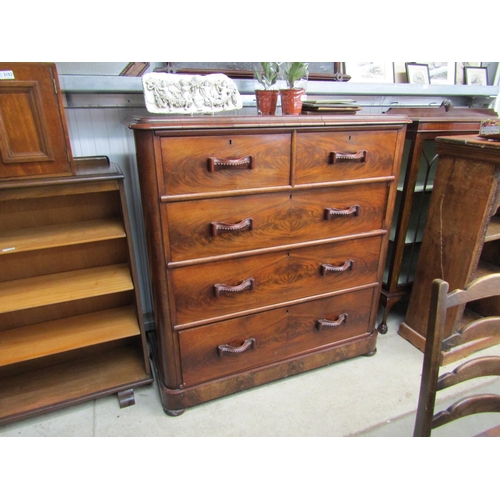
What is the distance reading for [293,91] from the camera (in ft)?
4.46

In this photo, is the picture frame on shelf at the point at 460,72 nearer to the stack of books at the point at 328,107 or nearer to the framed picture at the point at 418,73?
the framed picture at the point at 418,73

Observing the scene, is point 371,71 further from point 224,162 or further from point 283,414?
point 283,414

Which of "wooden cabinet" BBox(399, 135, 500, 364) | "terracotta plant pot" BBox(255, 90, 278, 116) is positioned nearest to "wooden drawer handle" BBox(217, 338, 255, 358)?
"wooden cabinet" BBox(399, 135, 500, 364)

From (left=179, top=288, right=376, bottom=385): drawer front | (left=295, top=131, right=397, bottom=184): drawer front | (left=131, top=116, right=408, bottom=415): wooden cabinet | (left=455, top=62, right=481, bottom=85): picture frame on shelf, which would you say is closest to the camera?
(left=131, top=116, right=408, bottom=415): wooden cabinet

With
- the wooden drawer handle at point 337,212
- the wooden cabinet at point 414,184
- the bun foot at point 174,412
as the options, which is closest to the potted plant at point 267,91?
the wooden drawer handle at point 337,212

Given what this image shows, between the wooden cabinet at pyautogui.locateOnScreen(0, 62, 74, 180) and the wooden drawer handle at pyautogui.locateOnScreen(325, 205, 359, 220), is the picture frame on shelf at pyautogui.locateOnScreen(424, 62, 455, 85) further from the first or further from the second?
the wooden cabinet at pyautogui.locateOnScreen(0, 62, 74, 180)

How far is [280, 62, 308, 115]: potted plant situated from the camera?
1366 millimetres

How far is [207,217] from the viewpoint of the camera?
4.14 feet

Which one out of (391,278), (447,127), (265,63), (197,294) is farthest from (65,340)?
(447,127)

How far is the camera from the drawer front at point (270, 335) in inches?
56.4

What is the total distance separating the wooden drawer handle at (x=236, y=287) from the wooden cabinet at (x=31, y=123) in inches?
26.9

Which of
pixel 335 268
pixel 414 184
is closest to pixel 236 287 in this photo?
pixel 335 268

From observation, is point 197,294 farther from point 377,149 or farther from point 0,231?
point 377,149
